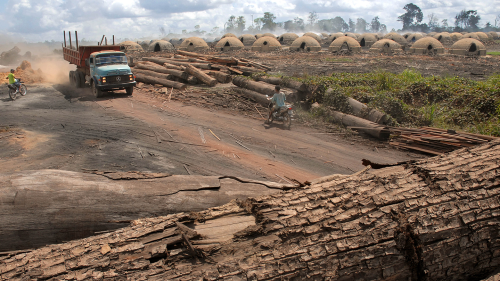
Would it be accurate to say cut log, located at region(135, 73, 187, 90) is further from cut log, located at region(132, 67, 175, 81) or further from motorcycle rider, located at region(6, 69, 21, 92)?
motorcycle rider, located at region(6, 69, 21, 92)

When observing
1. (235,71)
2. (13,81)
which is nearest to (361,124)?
(235,71)

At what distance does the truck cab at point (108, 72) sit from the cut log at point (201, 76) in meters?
4.75

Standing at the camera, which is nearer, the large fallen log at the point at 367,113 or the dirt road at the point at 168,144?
the dirt road at the point at 168,144

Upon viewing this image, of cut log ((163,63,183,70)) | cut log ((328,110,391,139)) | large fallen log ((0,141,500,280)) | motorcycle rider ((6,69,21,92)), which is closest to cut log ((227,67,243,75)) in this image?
cut log ((163,63,183,70))

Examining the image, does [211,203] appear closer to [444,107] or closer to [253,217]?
[253,217]

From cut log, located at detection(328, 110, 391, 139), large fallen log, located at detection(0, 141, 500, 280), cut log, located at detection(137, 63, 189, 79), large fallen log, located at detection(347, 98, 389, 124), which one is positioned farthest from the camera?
cut log, located at detection(137, 63, 189, 79)

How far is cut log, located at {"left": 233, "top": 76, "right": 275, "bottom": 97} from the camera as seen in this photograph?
19.0m

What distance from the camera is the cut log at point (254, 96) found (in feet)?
61.7

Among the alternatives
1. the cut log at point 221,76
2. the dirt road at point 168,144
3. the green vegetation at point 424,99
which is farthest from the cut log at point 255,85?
the dirt road at point 168,144

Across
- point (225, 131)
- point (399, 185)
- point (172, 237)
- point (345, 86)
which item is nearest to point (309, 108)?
point (345, 86)

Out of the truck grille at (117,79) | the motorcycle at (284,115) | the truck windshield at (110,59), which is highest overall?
the truck windshield at (110,59)

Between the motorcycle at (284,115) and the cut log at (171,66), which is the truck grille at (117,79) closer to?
the cut log at (171,66)

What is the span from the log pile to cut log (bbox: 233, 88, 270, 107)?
753cm

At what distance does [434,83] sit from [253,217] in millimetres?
18928
